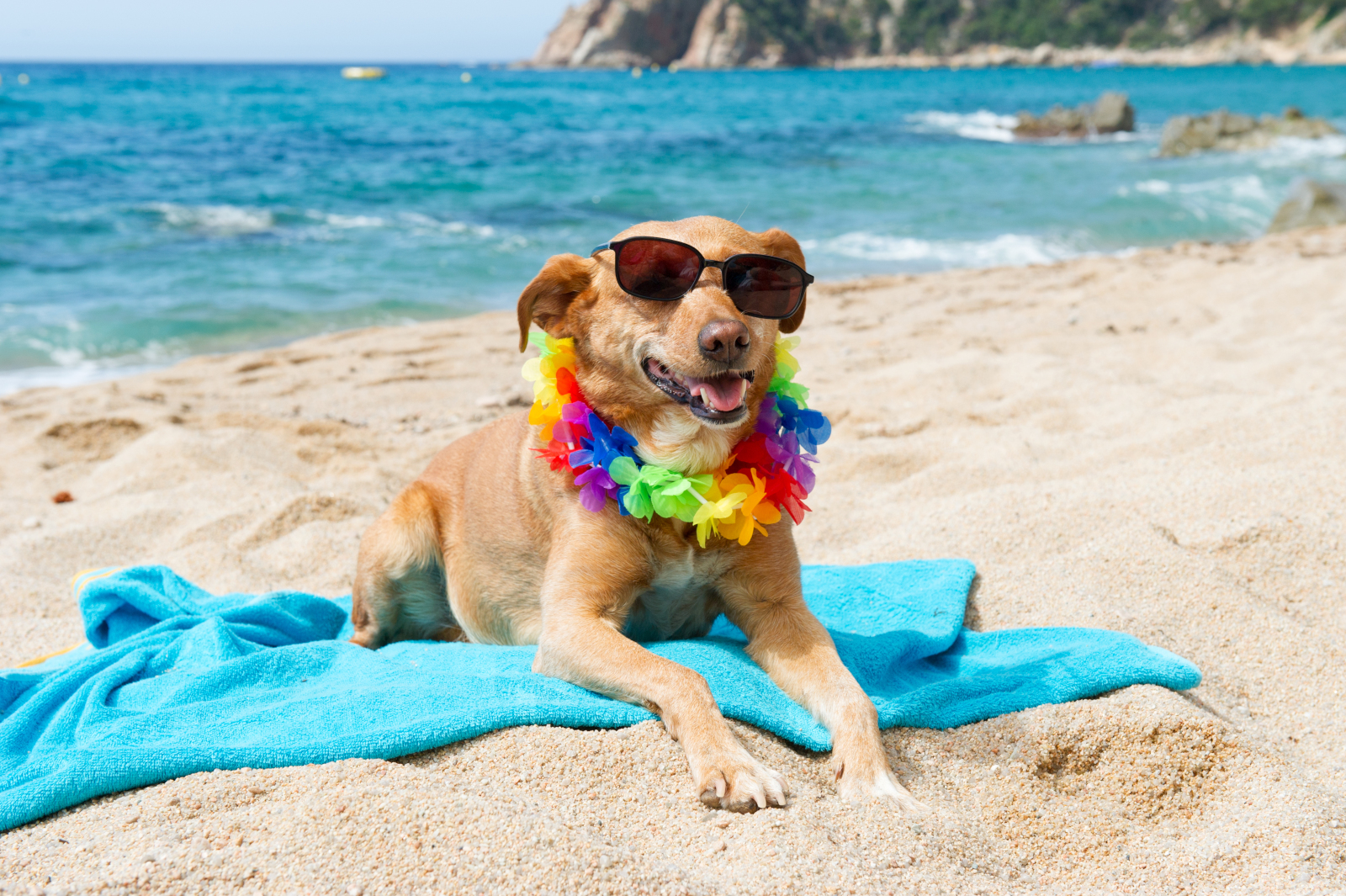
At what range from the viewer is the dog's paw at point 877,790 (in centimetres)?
263

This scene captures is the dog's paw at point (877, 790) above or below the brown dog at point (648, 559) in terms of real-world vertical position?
below

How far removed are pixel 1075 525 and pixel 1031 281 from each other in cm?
789

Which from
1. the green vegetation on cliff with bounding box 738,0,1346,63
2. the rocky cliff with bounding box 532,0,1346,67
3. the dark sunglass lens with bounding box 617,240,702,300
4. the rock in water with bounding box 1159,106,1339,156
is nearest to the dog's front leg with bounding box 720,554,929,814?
the dark sunglass lens with bounding box 617,240,702,300

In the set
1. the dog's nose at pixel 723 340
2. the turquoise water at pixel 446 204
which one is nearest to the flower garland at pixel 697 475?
the dog's nose at pixel 723 340

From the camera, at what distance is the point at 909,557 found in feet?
15.2

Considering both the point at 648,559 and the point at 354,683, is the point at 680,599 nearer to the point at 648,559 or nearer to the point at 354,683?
the point at 648,559

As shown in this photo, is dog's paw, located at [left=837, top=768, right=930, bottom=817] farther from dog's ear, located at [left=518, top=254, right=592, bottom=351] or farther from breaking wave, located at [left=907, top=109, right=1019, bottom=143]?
breaking wave, located at [left=907, top=109, right=1019, bottom=143]

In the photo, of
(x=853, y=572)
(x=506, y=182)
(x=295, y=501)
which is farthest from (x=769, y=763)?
(x=506, y=182)

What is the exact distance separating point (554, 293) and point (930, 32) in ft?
Result: 460

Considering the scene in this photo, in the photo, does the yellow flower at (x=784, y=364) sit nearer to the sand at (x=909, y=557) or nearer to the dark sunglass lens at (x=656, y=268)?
the dark sunglass lens at (x=656, y=268)

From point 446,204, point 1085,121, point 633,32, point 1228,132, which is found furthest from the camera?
point 633,32

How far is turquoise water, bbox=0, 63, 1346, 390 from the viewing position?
11.8 meters

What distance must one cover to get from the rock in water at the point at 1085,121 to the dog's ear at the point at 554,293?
37669 mm

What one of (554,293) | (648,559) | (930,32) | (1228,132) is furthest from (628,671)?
(930,32)
